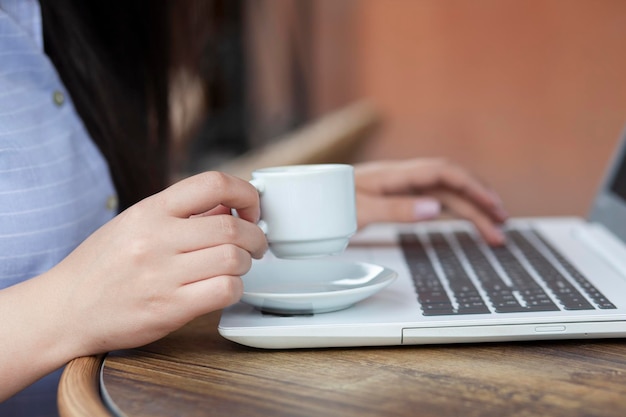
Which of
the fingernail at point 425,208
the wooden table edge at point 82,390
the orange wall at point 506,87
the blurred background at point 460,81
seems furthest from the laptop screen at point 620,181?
the orange wall at point 506,87

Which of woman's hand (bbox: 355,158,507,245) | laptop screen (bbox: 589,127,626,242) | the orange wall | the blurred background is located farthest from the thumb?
the orange wall

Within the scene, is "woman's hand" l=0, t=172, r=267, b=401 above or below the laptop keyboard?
above

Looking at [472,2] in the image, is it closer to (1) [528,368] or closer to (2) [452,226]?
(2) [452,226]

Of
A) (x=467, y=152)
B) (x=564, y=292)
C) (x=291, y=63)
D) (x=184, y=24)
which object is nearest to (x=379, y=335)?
(x=564, y=292)

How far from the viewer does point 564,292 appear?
1.91 ft

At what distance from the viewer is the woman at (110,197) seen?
1.58 feet

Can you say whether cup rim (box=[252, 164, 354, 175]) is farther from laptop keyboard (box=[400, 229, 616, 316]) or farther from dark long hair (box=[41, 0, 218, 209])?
dark long hair (box=[41, 0, 218, 209])

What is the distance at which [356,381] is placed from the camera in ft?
1.49

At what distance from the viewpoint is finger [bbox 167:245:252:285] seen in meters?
0.48

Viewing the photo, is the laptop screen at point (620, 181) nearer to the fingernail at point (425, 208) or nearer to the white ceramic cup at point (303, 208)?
the fingernail at point (425, 208)

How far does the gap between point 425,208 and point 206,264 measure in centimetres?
45

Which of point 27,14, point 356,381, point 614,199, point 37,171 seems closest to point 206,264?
point 356,381

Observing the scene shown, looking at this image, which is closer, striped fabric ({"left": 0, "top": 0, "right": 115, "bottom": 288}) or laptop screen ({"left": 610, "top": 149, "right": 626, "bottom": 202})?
striped fabric ({"left": 0, "top": 0, "right": 115, "bottom": 288})

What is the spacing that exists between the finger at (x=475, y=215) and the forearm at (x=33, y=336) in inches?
20.9
